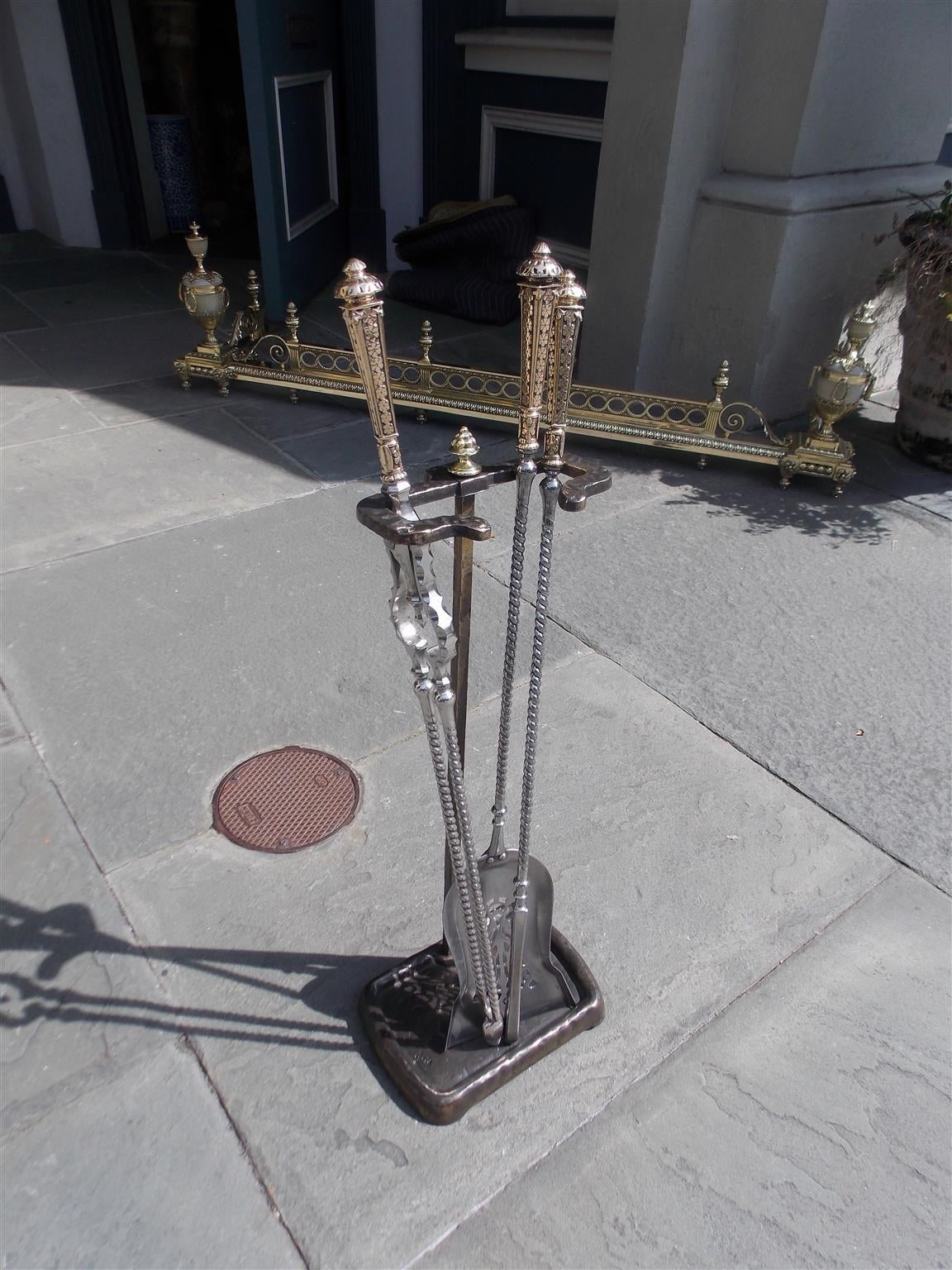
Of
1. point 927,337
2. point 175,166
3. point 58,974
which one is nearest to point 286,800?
point 58,974

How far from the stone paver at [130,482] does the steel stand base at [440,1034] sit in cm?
245

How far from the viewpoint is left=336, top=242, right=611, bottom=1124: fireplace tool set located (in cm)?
131

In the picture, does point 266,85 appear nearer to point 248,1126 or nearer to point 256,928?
point 256,928

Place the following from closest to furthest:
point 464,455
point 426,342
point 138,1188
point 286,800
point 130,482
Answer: point 464,455 < point 138,1188 < point 286,800 < point 130,482 < point 426,342

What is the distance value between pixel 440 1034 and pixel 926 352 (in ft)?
13.4

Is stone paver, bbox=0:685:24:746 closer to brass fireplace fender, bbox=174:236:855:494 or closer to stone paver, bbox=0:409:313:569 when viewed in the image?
stone paver, bbox=0:409:313:569

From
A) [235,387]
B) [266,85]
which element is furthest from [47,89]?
[235,387]

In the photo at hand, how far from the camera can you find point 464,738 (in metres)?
1.81

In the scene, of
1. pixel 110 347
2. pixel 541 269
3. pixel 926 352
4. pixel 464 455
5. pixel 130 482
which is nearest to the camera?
pixel 541 269

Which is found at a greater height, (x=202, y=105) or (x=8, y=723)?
(x=202, y=105)

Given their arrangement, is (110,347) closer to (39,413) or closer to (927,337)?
(39,413)

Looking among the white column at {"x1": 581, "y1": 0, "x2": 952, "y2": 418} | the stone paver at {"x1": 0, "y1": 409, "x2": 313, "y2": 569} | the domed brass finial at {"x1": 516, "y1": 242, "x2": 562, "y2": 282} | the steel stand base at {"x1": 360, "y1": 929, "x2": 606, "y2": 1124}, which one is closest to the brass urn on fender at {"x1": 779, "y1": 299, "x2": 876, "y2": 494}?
the white column at {"x1": 581, "y1": 0, "x2": 952, "y2": 418}

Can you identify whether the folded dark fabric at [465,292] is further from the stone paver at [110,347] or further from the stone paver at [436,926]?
the stone paver at [436,926]

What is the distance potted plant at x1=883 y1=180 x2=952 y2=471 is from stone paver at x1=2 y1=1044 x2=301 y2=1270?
425 cm
